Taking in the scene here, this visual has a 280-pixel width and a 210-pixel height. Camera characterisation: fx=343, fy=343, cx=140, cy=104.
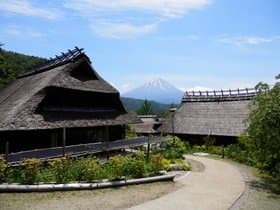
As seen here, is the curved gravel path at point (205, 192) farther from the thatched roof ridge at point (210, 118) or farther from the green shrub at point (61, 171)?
the thatched roof ridge at point (210, 118)

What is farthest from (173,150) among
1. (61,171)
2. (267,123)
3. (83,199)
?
(83,199)

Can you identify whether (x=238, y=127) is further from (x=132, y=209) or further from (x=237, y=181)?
(x=132, y=209)

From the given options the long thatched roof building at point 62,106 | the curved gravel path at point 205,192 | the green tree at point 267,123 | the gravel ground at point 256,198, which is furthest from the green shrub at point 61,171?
the green tree at point 267,123

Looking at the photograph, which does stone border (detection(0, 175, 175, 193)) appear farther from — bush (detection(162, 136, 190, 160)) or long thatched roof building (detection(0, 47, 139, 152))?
bush (detection(162, 136, 190, 160))

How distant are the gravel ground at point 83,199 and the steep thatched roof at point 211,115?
81.6ft

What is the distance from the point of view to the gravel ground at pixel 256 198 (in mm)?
14976

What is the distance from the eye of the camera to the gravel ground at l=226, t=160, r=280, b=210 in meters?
15.0

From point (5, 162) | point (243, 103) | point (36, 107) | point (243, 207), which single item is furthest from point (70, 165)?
point (243, 103)

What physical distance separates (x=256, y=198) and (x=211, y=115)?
87.8 ft

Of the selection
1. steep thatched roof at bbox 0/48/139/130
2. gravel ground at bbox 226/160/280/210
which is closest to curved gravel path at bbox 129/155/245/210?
gravel ground at bbox 226/160/280/210

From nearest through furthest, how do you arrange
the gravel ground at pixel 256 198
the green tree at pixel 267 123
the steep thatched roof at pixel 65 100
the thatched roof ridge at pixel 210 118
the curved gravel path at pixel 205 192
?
the curved gravel path at pixel 205 192, the gravel ground at pixel 256 198, the green tree at pixel 267 123, the steep thatched roof at pixel 65 100, the thatched roof ridge at pixel 210 118

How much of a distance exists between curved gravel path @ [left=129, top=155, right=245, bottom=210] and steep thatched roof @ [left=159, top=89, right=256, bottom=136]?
1573 centimetres

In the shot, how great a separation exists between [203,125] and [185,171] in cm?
1943

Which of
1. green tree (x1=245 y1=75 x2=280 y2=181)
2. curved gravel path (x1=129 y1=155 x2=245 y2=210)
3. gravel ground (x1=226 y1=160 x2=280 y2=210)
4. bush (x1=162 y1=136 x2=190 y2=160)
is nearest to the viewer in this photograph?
curved gravel path (x1=129 y1=155 x2=245 y2=210)
